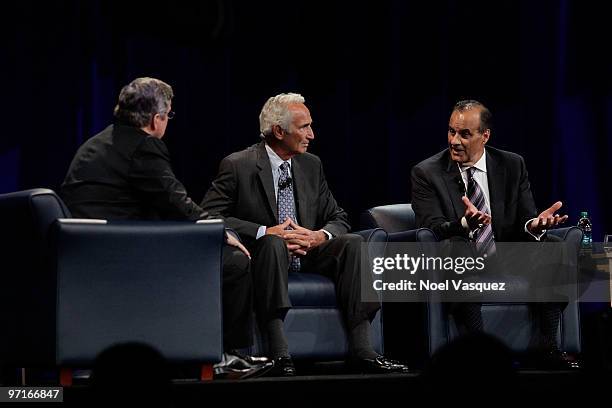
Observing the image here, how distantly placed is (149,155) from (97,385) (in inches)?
78.9

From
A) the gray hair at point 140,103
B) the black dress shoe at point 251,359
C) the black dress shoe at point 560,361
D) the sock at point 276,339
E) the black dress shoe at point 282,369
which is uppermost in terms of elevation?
the gray hair at point 140,103

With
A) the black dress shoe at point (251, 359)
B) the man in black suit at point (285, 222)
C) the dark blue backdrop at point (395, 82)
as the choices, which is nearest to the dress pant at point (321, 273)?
the man in black suit at point (285, 222)

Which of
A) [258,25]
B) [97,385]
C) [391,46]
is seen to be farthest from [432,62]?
[97,385]

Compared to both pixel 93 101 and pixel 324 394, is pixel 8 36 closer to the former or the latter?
pixel 93 101

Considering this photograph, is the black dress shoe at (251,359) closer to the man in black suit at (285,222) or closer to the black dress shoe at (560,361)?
the man in black suit at (285,222)

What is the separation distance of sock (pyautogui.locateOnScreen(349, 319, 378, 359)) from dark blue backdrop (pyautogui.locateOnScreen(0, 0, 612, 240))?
4.95 ft

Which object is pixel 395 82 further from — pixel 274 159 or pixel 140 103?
pixel 140 103

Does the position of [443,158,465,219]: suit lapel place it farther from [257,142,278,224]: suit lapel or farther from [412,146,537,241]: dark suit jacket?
[257,142,278,224]: suit lapel

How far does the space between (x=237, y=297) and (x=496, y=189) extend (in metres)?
1.38

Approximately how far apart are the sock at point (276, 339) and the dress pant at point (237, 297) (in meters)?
0.08

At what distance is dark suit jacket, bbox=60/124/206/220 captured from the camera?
134 inches

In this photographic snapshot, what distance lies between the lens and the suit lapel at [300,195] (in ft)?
13.6

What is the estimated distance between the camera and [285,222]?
13.0 feet

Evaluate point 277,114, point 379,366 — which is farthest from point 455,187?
point 379,366
